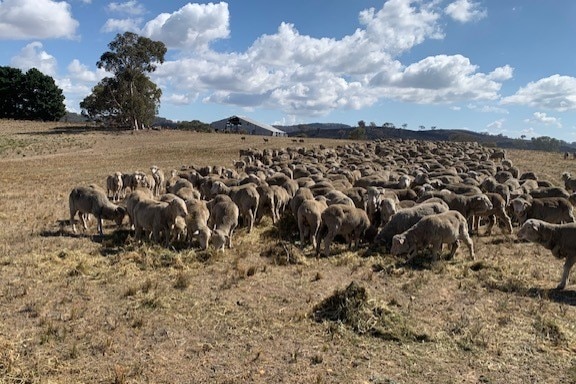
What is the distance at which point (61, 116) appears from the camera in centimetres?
9644

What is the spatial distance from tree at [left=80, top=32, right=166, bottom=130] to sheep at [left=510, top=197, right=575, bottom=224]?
2626 inches

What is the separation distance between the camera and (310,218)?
13.5 meters

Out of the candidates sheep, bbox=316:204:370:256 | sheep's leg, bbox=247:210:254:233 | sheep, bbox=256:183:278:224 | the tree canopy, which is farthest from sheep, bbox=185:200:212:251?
the tree canopy

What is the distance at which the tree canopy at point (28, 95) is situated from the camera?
8944cm

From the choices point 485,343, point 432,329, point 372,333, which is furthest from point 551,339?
point 372,333

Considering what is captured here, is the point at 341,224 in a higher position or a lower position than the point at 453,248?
higher

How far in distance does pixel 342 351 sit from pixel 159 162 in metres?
39.0

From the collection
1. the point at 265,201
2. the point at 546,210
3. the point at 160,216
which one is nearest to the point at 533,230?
the point at 546,210

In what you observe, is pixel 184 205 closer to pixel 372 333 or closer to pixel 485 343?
pixel 372 333

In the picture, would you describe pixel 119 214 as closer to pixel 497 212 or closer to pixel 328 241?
pixel 328 241

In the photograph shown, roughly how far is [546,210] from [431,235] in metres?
6.16

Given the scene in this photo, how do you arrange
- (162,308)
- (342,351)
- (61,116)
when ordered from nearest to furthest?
(342,351) < (162,308) < (61,116)

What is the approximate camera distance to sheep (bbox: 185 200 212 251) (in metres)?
12.8

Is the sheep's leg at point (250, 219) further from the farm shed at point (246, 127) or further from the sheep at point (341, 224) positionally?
the farm shed at point (246, 127)
